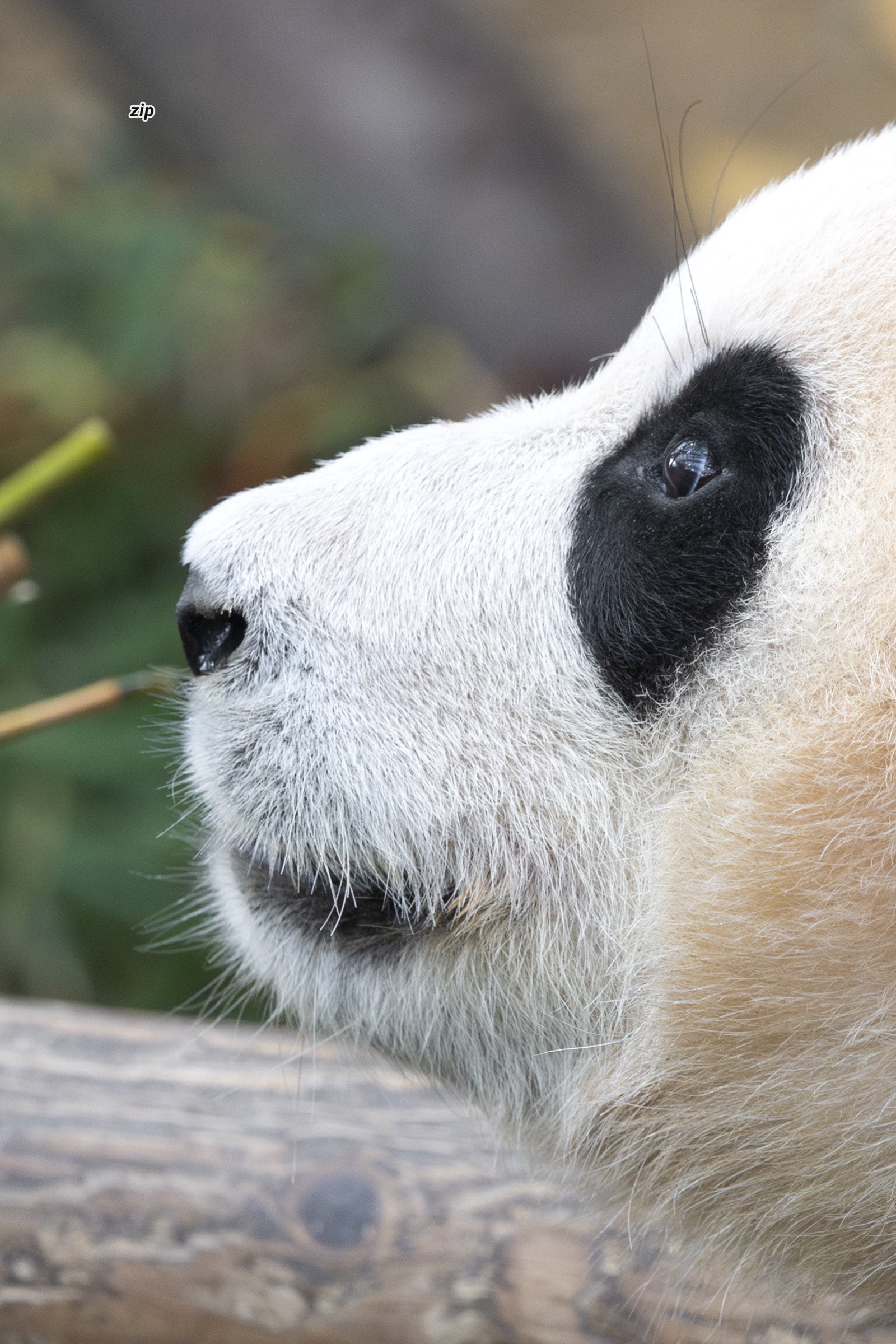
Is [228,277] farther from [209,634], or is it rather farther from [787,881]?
[787,881]

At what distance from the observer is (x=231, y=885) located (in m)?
1.22

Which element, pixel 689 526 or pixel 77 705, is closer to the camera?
pixel 689 526

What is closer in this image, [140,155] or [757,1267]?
[757,1267]

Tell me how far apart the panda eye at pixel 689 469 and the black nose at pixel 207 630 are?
374mm

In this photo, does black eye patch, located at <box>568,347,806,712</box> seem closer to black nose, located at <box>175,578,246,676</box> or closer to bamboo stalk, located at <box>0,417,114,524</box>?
black nose, located at <box>175,578,246,676</box>

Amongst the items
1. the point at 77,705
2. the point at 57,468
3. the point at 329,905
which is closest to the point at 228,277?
the point at 57,468

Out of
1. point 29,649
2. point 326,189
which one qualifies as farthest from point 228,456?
point 326,189

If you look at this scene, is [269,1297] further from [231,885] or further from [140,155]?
[140,155]

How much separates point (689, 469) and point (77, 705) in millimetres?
722

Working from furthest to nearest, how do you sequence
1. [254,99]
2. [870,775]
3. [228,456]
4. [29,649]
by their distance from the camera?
[254,99] < [228,456] < [29,649] < [870,775]

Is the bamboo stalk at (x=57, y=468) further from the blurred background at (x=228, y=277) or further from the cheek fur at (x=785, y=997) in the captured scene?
the blurred background at (x=228, y=277)

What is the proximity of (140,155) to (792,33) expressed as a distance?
8.53 ft

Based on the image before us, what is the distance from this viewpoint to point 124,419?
329 centimetres

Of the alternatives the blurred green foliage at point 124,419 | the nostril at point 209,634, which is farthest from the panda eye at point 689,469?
the blurred green foliage at point 124,419
